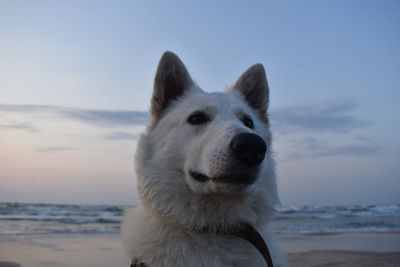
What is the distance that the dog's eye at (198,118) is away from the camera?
392cm

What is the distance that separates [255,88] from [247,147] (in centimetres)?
159

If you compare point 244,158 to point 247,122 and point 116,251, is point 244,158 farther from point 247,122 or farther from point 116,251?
point 116,251

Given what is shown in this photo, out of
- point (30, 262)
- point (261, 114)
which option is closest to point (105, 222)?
point (30, 262)

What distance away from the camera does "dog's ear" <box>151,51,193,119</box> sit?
4266 millimetres

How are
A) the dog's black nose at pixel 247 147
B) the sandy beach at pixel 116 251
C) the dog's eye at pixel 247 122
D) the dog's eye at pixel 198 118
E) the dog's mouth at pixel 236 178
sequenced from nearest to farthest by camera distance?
1. the dog's black nose at pixel 247 147
2. the dog's mouth at pixel 236 178
3. the dog's eye at pixel 198 118
4. the dog's eye at pixel 247 122
5. the sandy beach at pixel 116 251

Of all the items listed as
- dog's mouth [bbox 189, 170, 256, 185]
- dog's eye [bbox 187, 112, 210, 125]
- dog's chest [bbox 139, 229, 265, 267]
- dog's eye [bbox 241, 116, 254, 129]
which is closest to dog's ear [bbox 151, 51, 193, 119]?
dog's eye [bbox 187, 112, 210, 125]

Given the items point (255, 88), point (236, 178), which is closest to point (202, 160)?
point (236, 178)

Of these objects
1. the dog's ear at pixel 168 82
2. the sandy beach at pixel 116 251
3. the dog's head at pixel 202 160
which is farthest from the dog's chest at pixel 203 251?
the sandy beach at pixel 116 251

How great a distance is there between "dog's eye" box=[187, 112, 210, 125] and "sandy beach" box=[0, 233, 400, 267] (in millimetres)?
4825

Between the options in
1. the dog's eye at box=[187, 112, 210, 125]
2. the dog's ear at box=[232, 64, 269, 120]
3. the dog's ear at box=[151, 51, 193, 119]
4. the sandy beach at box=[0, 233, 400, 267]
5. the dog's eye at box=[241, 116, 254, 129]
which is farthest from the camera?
the sandy beach at box=[0, 233, 400, 267]

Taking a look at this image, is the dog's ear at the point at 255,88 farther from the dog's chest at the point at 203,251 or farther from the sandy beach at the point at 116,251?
the sandy beach at the point at 116,251

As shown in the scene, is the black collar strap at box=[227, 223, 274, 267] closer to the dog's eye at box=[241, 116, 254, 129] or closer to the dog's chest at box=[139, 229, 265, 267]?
the dog's chest at box=[139, 229, 265, 267]

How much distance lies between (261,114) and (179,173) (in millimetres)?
1322

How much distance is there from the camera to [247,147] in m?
3.23
